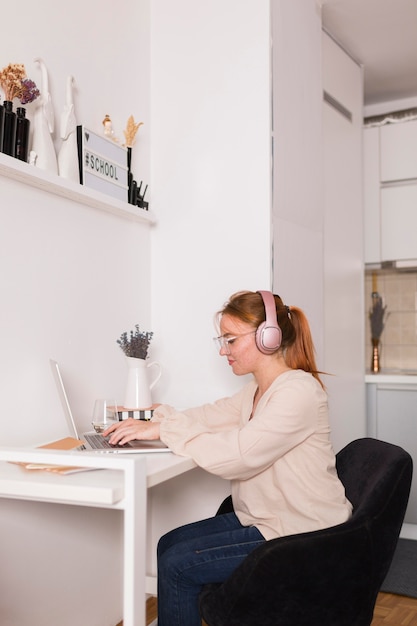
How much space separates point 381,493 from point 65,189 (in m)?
1.26

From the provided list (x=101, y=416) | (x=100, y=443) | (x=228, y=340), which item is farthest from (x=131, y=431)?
(x=228, y=340)

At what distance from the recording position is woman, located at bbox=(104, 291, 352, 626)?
167 cm

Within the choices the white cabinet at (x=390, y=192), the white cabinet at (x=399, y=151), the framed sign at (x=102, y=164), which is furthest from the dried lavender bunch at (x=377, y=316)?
the framed sign at (x=102, y=164)

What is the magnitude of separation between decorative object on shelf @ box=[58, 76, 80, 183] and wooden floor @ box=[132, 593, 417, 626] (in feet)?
4.99

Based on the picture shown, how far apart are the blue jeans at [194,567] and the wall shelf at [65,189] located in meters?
1.09

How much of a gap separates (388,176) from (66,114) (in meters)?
2.17

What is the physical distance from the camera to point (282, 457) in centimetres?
173

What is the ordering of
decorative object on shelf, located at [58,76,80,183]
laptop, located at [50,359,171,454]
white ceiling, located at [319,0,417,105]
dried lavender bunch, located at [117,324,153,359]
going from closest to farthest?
laptop, located at [50,359,171,454] < decorative object on shelf, located at [58,76,80,183] < dried lavender bunch, located at [117,324,153,359] < white ceiling, located at [319,0,417,105]

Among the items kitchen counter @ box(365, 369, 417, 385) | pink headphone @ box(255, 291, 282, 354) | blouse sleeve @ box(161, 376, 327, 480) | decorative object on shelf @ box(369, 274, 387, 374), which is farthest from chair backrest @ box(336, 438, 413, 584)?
decorative object on shelf @ box(369, 274, 387, 374)

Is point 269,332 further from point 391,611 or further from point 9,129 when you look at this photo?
point 391,611

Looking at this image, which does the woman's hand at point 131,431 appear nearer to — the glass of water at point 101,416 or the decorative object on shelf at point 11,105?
the glass of water at point 101,416

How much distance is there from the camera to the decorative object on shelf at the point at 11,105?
1.88 meters

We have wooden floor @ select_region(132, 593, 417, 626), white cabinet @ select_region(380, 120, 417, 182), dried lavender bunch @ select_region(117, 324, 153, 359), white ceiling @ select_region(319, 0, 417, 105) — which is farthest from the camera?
white cabinet @ select_region(380, 120, 417, 182)

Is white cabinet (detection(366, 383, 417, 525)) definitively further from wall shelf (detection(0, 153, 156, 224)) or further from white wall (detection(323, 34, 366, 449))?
wall shelf (detection(0, 153, 156, 224))
